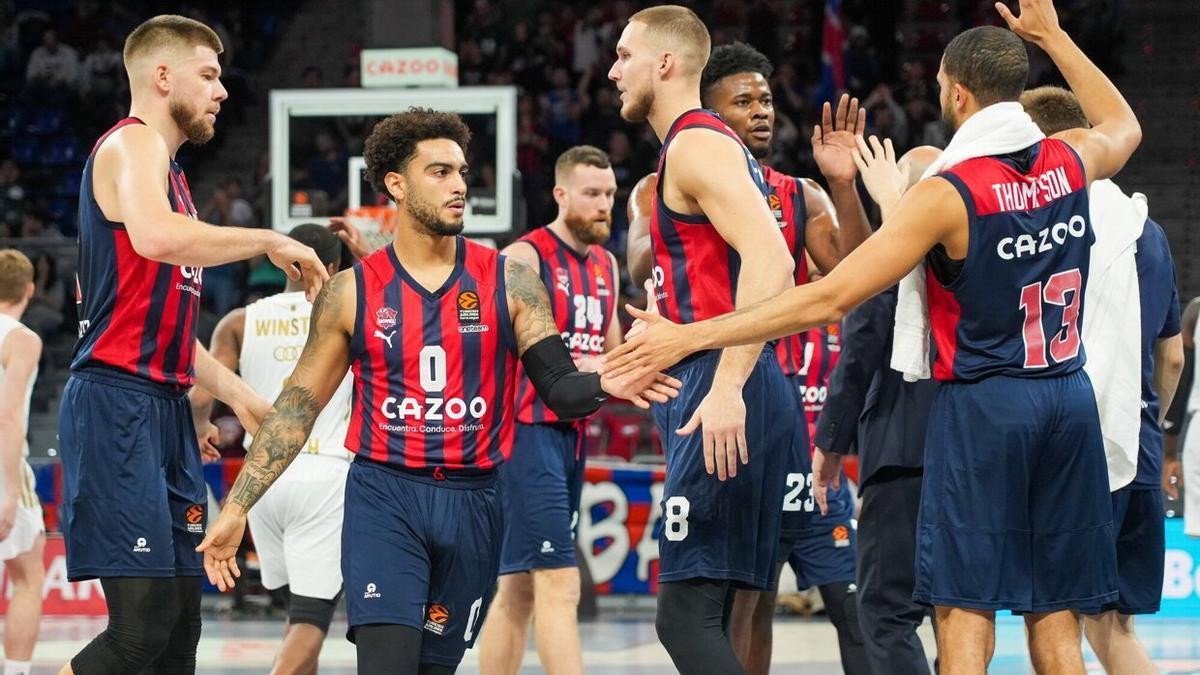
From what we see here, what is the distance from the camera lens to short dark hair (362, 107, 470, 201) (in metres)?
5.32

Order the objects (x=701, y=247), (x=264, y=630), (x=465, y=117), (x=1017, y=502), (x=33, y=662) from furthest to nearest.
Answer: (x=465, y=117) → (x=264, y=630) → (x=33, y=662) → (x=701, y=247) → (x=1017, y=502)

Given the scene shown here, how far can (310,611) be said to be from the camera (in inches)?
278

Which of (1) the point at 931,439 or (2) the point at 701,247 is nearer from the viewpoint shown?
(1) the point at 931,439

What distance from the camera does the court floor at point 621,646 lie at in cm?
919

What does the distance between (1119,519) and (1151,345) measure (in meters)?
0.74

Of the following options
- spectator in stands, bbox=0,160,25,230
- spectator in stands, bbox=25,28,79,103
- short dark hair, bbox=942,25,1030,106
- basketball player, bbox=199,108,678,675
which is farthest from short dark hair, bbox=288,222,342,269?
spectator in stands, bbox=25,28,79,103

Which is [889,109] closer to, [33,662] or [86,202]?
[33,662]

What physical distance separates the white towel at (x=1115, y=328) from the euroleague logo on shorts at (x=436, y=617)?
249 cm

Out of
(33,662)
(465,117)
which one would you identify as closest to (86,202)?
(33,662)

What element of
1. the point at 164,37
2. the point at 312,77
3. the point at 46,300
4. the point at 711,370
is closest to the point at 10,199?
the point at 312,77

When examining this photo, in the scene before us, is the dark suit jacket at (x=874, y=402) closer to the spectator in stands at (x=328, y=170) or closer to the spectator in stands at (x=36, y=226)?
the spectator in stands at (x=328, y=170)

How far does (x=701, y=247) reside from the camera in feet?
17.0

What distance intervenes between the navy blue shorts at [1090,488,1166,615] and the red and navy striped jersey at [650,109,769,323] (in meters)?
1.78

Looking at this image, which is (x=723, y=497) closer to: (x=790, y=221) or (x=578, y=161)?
(x=790, y=221)
